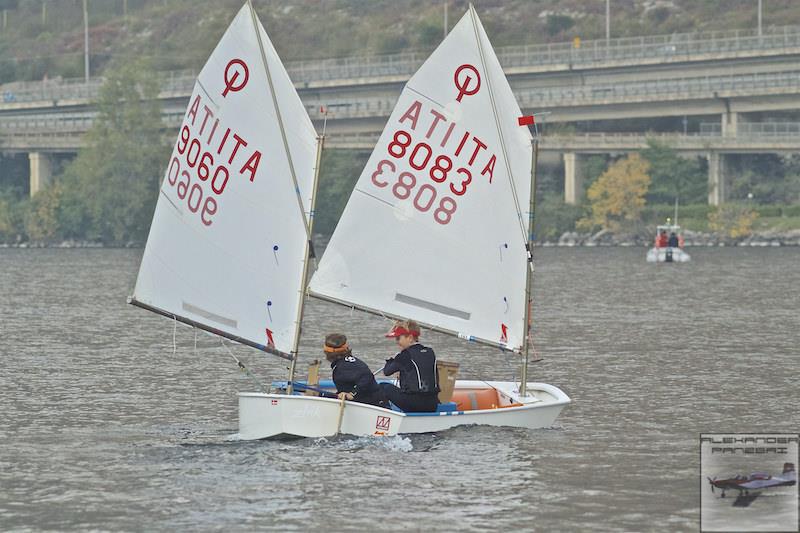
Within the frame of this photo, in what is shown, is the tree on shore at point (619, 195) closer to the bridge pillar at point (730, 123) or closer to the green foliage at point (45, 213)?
the bridge pillar at point (730, 123)

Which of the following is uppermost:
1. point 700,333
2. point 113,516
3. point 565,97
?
point 565,97

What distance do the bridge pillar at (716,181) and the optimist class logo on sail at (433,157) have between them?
123m

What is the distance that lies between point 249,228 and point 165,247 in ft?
5.17

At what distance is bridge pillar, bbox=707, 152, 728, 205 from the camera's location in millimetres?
154262

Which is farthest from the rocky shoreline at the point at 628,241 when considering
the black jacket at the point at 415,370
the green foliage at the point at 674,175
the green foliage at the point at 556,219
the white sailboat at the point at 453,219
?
the black jacket at the point at 415,370

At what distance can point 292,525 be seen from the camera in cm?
2461

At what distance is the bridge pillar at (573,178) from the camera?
164m

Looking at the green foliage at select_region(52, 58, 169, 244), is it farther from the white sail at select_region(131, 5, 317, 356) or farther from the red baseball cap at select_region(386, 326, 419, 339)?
the red baseball cap at select_region(386, 326, 419, 339)

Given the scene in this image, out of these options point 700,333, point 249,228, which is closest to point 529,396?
point 249,228

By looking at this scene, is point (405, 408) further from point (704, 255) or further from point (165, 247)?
point (704, 255)

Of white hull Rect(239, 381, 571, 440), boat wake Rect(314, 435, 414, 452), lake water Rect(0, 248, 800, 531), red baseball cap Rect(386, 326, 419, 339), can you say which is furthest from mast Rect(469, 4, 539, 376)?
boat wake Rect(314, 435, 414, 452)

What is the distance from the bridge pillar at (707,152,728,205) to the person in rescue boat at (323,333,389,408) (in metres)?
127

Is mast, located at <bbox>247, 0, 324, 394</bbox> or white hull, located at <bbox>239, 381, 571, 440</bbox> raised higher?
mast, located at <bbox>247, 0, 324, 394</bbox>

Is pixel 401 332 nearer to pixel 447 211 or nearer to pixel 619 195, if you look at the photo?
pixel 447 211
